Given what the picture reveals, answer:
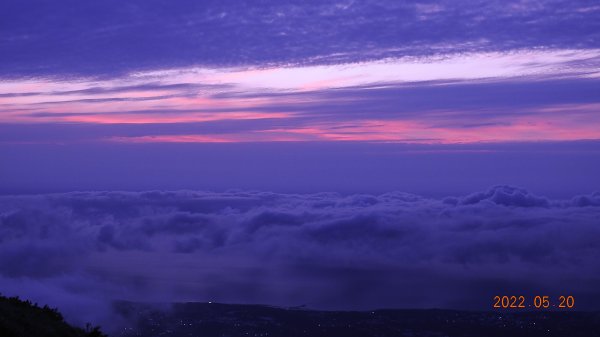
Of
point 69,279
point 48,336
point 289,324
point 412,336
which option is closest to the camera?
point 48,336

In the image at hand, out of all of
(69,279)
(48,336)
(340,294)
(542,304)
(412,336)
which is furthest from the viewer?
(69,279)

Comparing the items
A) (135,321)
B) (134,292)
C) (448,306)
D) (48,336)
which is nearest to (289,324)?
(135,321)

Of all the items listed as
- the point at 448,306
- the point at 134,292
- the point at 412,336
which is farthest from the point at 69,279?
the point at 412,336

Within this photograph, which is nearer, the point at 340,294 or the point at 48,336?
the point at 48,336

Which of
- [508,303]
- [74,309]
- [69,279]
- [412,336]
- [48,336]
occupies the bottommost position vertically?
[48,336]

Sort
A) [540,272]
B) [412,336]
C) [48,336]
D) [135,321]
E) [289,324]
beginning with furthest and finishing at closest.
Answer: [540,272] → [135,321] → [289,324] → [412,336] → [48,336]

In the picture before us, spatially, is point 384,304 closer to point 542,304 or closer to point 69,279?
point 542,304

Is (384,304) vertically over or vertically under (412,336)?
over

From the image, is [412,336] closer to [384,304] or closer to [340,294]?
[384,304]

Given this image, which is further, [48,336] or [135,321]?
[135,321]
